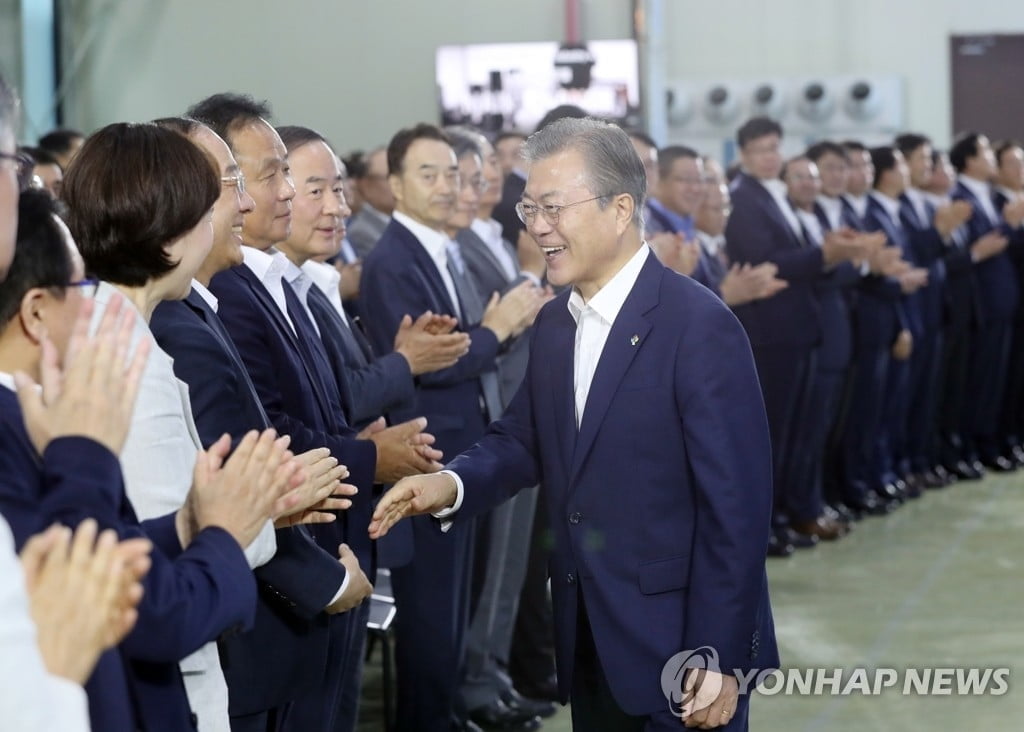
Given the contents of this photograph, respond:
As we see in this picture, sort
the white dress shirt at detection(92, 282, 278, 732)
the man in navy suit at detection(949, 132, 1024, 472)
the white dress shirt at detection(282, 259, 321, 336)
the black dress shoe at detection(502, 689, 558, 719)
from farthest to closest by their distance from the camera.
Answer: the man in navy suit at detection(949, 132, 1024, 472) < the black dress shoe at detection(502, 689, 558, 719) < the white dress shirt at detection(282, 259, 321, 336) < the white dress shirt at detection(92, 282, 278, 732)

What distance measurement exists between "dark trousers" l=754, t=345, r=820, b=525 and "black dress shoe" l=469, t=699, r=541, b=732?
8.46 feet

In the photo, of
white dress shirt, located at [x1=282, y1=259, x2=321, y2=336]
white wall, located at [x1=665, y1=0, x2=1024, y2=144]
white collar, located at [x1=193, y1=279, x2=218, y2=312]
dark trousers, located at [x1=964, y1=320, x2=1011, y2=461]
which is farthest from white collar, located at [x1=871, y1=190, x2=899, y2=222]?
white collar, located at [x1=193, y1=279, x2=218, y2=312]

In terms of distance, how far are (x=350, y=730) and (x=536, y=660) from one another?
5.20ft

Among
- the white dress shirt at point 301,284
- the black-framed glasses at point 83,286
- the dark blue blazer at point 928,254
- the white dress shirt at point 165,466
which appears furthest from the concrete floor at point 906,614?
the black-framed glasses at point 83,286

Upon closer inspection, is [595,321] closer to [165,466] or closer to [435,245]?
[165,466]

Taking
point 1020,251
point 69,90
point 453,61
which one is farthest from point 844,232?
point 69,90

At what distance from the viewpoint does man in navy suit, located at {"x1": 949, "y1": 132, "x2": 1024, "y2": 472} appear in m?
8.57

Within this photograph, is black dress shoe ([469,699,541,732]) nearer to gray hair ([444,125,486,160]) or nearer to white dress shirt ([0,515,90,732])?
gray hair ([444,125,486,160])

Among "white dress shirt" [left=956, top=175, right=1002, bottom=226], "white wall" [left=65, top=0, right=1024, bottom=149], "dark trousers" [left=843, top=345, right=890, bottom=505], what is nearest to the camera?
"dark trousers" [left=843, top=345, right=890, bottom=505]

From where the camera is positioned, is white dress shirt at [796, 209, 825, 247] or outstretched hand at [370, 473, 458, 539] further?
white dress shirt at [796, 209, 825, 247]

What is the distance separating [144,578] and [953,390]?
7403 mm

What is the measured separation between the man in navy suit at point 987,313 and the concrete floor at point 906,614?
98 centimetres

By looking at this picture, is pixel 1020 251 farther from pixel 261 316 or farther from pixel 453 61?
pixel 261 316

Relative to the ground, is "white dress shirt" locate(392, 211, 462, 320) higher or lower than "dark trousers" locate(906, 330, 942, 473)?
higher
